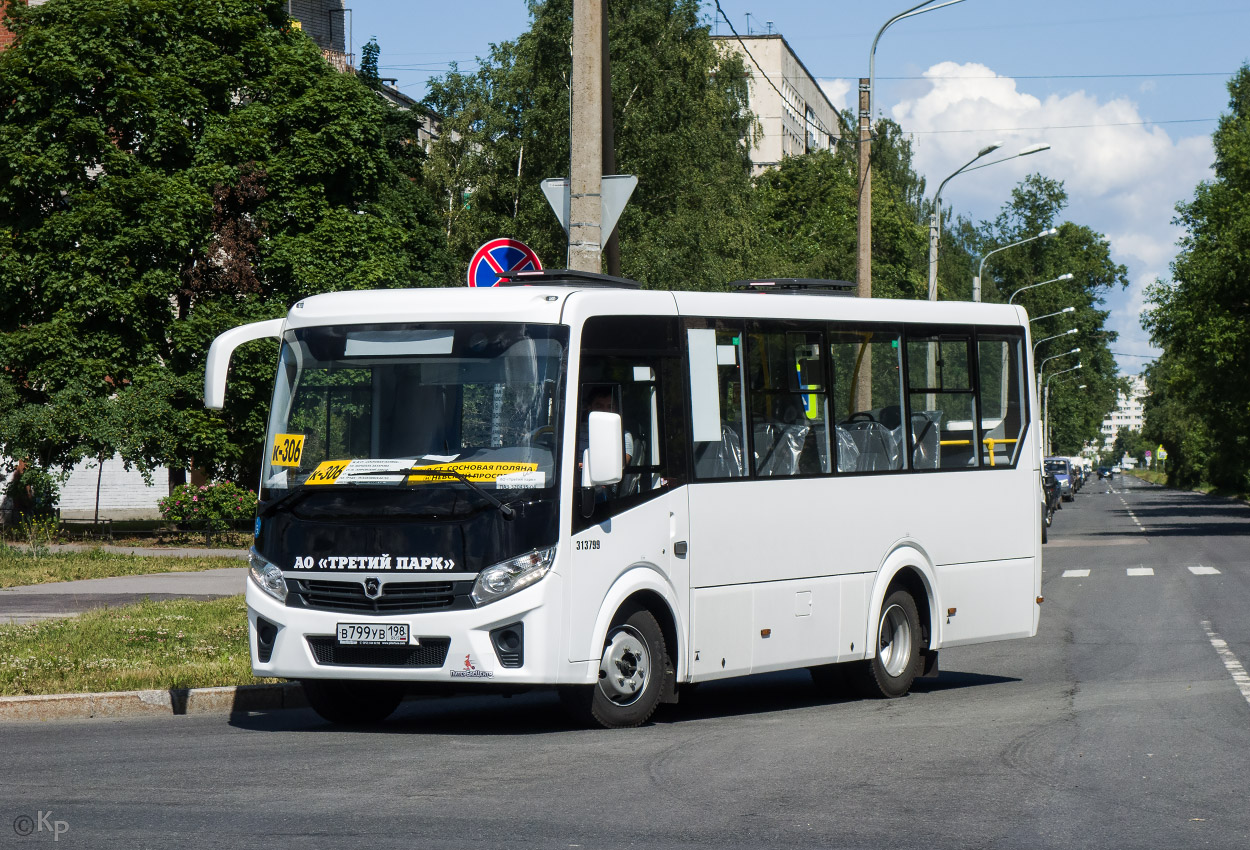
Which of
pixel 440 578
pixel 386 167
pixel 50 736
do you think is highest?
pixel 386 167

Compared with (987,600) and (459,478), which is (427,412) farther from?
(987,600)

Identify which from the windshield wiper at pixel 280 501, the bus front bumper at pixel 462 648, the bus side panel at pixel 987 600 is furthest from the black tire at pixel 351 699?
the bus side panel at pixel 987 600

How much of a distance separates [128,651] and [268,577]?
3.84 m

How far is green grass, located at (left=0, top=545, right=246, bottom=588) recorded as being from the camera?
889 inches

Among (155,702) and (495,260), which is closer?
(155,702)

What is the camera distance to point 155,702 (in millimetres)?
11391

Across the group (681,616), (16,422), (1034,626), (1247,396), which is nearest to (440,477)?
(681,616)

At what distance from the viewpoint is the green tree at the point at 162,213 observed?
104 feet

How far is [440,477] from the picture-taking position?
32.4ft

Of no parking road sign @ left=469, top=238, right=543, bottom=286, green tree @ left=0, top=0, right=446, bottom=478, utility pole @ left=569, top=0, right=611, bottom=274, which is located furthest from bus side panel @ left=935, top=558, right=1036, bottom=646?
green tree @ left=0, top=0, right=446, bottom=478

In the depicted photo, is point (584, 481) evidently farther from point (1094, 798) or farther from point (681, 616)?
point (1094, 798)

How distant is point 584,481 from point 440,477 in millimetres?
844

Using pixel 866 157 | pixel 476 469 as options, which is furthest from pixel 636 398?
pixel 866 157

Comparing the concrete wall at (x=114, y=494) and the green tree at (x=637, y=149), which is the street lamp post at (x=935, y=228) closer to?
the green tree at (x=637, y=149)
